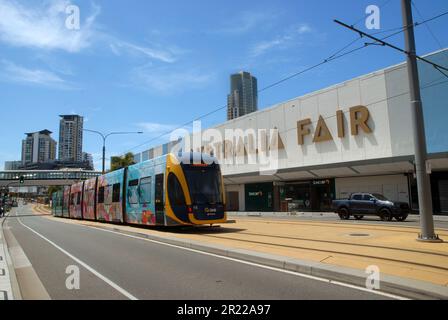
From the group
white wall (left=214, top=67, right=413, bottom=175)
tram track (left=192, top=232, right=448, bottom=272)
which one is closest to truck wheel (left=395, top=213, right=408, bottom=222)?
white wall (left=214, top=67, right=413, bottom=175)

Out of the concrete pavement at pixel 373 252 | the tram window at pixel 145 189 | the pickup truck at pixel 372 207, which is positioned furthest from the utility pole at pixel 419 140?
the pickup truck at pixel 372 207

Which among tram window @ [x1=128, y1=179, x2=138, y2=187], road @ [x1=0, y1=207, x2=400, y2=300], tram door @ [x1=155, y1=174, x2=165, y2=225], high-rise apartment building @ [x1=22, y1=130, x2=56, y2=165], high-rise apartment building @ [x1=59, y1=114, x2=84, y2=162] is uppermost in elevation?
high-rise apartment building @ [x1=22, y1=130, x2=56, y2=165]

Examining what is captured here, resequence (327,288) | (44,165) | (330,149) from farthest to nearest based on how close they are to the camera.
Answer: (44,165) → (330,149) → (327,288)

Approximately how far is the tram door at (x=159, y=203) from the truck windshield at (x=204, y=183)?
1.47m

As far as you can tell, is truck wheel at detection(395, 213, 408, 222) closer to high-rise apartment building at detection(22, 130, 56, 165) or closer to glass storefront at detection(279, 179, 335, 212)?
glass storefront at detection(279, 179, 335, 212)

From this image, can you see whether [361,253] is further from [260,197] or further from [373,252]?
[260,197]

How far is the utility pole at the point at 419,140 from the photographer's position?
38.3 feet

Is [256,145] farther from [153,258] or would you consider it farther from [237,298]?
[237,298]

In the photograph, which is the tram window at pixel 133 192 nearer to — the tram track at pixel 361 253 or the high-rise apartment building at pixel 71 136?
the tram track at pixel 361 253

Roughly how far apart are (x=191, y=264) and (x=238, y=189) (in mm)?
39940

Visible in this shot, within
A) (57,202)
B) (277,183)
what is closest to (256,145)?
(277,183)

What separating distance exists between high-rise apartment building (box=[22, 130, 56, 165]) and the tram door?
425 feet

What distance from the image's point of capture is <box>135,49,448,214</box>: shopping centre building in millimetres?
28344
